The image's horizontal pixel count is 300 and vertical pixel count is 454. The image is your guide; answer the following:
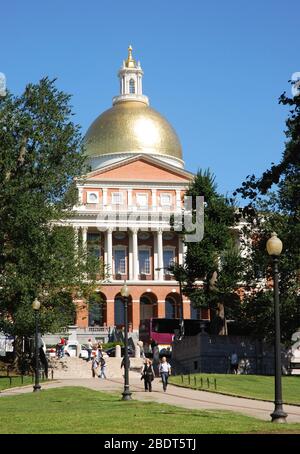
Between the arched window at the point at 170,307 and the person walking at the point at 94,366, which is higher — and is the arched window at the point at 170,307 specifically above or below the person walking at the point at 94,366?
above

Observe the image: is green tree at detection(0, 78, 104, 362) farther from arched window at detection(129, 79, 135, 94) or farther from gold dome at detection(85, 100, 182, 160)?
arched window at detection(129, 79, 135, 94)

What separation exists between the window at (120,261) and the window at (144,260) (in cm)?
200

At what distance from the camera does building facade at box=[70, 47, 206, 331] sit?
102 metres

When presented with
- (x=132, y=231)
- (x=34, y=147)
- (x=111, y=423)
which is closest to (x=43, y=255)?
(x=34, y=147)

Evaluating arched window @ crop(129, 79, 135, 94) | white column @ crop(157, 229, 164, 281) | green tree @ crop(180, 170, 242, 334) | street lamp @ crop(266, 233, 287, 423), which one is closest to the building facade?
white column @ crop(157, 229, 164, 281)

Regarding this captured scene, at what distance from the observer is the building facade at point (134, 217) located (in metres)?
102

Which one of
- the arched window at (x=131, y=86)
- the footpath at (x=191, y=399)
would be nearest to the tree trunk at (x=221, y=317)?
the footpath at (x=191, y=399)

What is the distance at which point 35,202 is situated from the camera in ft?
156

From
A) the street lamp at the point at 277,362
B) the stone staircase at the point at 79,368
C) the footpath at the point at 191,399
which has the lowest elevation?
the stone staircase at the point at 79,368

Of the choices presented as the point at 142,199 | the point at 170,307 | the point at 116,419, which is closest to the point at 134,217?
the point at 142,199

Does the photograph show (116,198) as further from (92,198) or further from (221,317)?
(221,317)

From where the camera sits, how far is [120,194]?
106 meters

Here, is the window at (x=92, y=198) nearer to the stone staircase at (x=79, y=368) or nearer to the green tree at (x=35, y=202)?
the stone staircase at (x=79, y=368)

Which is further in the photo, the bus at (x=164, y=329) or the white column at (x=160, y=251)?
the white column at (x=160, y=251)
